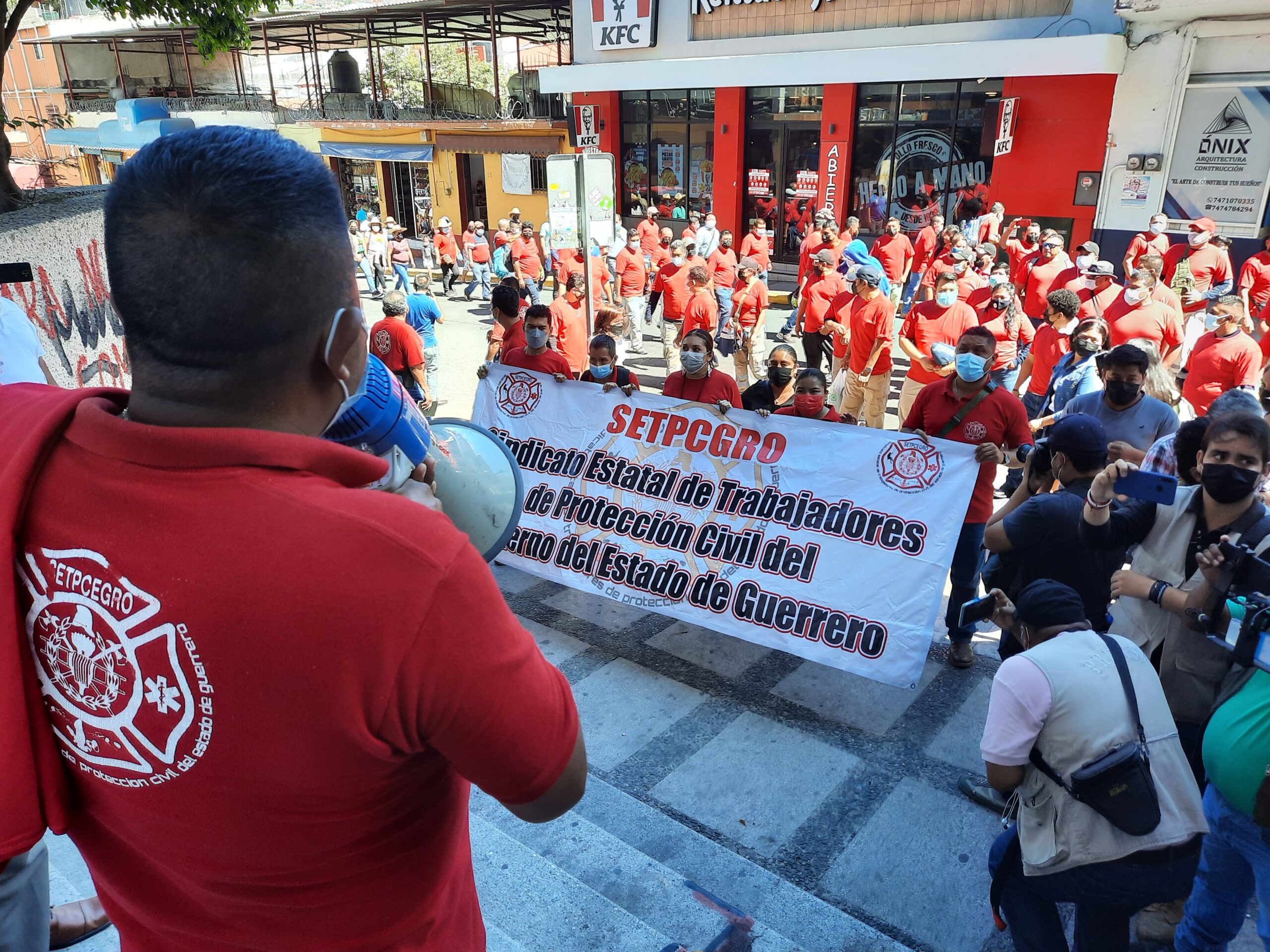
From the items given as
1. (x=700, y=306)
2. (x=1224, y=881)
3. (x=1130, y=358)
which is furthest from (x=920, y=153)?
(x=1224, y=881)

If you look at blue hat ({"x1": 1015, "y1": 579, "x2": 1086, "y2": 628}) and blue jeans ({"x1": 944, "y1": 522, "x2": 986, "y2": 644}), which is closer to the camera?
blue hat ({"x1": 1015, "y1": 579, "x2": 1086, "y2": 628})

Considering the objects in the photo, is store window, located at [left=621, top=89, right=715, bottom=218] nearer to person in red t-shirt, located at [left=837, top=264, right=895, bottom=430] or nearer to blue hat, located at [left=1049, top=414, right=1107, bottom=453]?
person in red t-shirt, located at [left=837, top=264, right=895, bottom=430]

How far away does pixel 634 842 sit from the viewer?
3639 mm

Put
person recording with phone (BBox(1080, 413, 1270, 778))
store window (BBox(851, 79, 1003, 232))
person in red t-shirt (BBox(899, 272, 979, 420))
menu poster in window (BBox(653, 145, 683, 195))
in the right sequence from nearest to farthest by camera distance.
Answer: person recording with phone (BBox(1080, 413, 1270, 778)), person in red t-shirt (BBox(899, 272, 979, 420)), store window (BBox(851, 79, 1003, 232)), menu poster in window (BBox(653, 145, 683, 195))

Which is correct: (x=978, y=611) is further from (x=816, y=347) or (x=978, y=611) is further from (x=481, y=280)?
(x=481, y=280)

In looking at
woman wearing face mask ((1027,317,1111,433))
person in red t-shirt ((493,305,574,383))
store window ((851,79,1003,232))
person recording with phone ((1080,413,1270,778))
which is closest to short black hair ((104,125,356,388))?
person recording with phone ((1080,413,1270,778))

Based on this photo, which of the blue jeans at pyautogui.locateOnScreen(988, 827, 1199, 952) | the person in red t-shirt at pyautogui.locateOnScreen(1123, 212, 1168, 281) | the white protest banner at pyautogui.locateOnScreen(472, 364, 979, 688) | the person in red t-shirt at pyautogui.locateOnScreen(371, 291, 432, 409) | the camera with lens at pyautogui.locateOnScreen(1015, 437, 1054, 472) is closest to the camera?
the blue jeans at pyautogui.locateOnScreen(988, 827, 1199, 952)

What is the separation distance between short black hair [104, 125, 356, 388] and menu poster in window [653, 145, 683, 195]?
21288mm

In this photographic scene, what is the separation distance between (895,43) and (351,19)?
1605cm

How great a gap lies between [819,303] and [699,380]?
4.45 metres

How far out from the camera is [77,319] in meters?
5.70

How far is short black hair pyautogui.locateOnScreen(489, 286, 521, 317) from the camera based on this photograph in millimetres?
8016

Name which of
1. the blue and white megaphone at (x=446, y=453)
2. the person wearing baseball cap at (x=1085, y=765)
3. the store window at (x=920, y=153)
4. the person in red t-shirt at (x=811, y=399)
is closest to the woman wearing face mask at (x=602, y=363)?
the person in red t-shirt at (x=811, y=399)

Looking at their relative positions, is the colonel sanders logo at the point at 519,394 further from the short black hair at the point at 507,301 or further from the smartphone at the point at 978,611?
the smartphone at the point at 978,611
